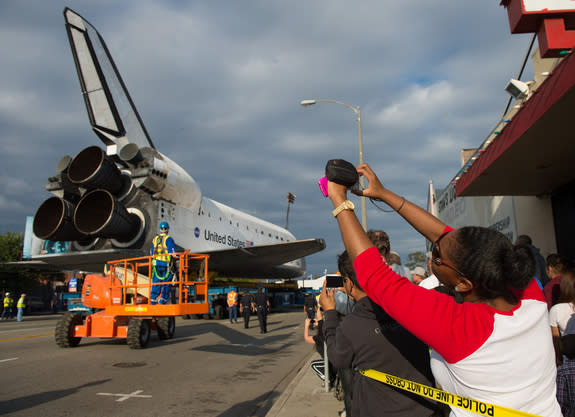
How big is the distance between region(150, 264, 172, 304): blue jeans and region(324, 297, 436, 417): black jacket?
6554mm

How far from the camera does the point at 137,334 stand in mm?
9133

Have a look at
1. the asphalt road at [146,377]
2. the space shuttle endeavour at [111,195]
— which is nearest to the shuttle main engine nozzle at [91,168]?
the space shuttle endeavour at [111,195]

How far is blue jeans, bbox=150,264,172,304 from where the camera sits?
8062 mm

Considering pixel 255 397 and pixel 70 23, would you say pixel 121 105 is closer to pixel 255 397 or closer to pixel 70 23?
pixel 70 23

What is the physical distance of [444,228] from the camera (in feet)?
7.00

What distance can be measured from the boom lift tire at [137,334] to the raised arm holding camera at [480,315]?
29.1 ft

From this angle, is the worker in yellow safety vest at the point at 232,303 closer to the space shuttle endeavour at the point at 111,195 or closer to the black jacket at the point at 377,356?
the space shuttle endeavour at the point at 111,195

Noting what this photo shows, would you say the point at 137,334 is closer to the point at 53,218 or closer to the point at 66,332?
the point at 66,332

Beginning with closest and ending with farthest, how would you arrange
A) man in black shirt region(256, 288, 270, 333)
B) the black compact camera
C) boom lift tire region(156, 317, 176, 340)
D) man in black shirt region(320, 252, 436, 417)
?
the black compact camera
man in black shirt region(320, 252, 436, 417)
boom lift tire region(156, 317, 176, 340)
man in black shirt region(256, 288, 270, 333)

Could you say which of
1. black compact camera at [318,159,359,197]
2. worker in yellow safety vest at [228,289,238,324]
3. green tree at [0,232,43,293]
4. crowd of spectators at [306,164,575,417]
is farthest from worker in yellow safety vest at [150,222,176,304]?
green tree at [0,232,43,293]

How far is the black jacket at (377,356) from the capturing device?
6.54 ft

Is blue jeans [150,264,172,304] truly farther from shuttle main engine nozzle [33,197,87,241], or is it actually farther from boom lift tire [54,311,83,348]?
shuttle main engine nozzle [33,197,87,241]

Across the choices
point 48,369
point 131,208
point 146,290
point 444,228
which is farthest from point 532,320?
point 131,208

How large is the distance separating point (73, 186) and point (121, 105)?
4.22 m
